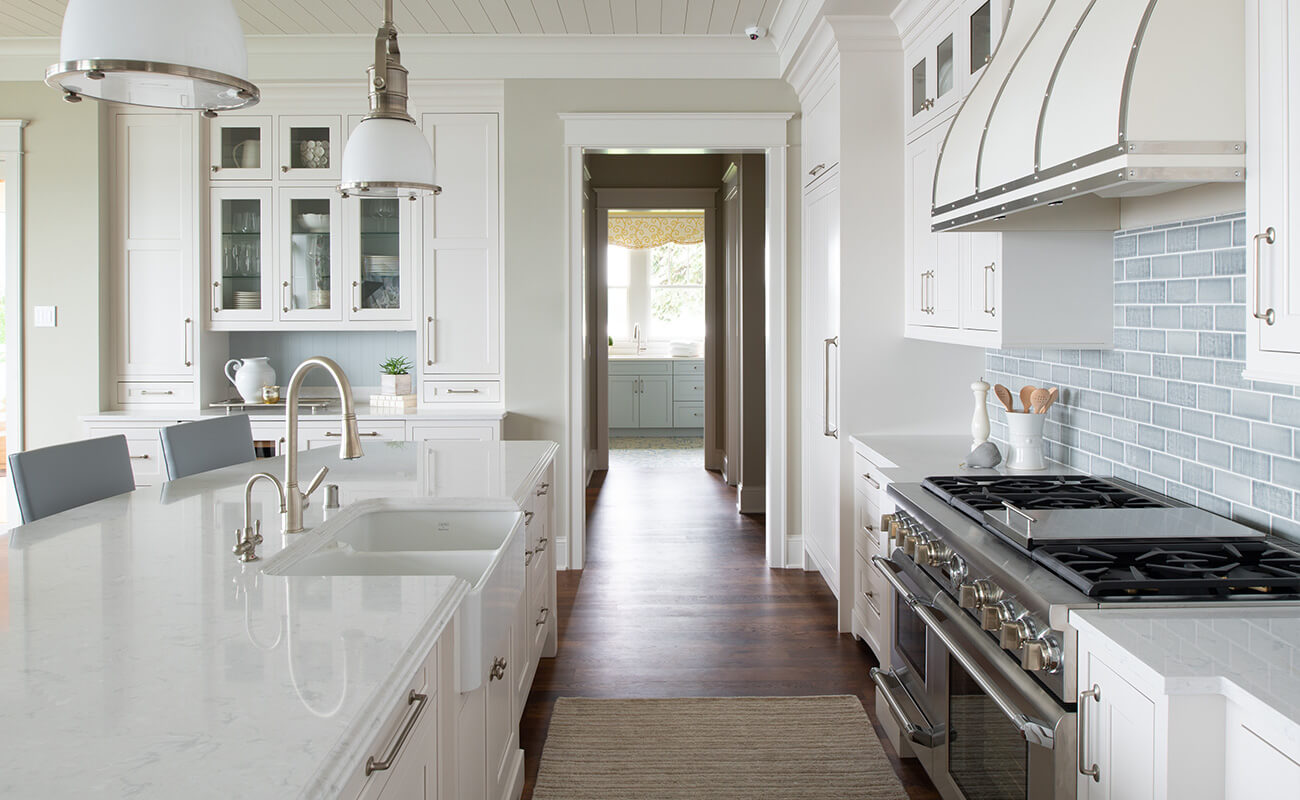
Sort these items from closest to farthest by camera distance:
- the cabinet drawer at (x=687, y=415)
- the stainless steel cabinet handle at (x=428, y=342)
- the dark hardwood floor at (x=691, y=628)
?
the dark hardwood floor at (x=691, y=628) < the stainless steel cabinet handle at (x=428, y=342) < the cabinet drawer at (x=687, y=415)

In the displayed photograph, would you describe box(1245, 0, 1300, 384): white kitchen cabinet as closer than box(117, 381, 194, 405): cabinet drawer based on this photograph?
Yes

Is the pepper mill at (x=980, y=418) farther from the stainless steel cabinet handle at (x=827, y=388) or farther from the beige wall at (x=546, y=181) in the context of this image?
the beige wall at (x=546, y=181)

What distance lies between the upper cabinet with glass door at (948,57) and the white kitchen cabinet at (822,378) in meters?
0.45

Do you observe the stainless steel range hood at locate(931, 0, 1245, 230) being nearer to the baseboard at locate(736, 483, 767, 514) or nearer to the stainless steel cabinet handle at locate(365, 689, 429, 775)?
the stainless steel cabinet handle at locate(365, 689, 429, 775)

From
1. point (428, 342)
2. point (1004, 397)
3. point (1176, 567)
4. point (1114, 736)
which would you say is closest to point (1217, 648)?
point (1114, 736)

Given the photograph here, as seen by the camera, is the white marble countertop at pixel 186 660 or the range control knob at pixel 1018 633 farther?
the range control knob at pixel 1018 633

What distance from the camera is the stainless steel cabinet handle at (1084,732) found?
1.49 meters

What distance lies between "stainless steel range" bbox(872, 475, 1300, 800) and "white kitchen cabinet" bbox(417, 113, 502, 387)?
2830 millimetres

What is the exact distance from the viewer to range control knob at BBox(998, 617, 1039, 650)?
1.63 m

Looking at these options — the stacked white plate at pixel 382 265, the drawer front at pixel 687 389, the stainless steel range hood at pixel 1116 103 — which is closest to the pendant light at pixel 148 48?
the stainless steel range hood at pixel 1116 103

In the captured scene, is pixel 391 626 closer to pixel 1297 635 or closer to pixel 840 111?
pixel 1297 635

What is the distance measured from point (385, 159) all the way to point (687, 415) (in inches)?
307

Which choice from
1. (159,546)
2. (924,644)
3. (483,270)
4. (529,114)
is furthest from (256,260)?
(924,644)

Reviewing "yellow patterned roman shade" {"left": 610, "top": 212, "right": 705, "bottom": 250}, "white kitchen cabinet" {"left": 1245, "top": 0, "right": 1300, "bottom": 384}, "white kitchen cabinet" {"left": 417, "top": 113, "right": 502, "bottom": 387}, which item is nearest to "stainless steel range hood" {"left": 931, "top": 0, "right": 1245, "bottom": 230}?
"white kitchen cabinet" {"left": 1245, "top": 0, "right": 1300, "bottom": 384}
